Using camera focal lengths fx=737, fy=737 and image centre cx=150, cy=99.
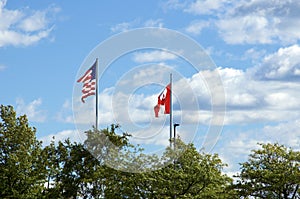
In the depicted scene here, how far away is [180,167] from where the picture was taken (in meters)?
50.0

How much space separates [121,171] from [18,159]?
806cm

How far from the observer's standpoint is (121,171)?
164 feet

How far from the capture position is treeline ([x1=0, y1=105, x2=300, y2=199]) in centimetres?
4725

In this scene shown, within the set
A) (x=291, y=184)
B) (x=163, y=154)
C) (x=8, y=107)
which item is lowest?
(x=291, y=184)

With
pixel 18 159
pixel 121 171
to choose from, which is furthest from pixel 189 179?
pixel 18 159

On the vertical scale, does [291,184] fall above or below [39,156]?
below

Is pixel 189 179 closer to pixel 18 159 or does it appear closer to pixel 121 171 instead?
pixel 121 171

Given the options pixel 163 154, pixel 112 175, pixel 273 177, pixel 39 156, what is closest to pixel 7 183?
pixel 39 156

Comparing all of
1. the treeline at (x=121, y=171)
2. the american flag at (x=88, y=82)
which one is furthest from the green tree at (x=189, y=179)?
the american flag at (x=88, y=82)

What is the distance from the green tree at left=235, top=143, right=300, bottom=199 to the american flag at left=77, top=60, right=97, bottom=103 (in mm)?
14688

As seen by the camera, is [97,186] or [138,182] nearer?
[138,182]

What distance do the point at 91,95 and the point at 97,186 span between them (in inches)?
281

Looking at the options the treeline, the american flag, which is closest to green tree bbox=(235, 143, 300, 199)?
the treeline

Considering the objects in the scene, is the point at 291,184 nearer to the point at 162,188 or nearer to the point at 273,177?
the point at 273,177
